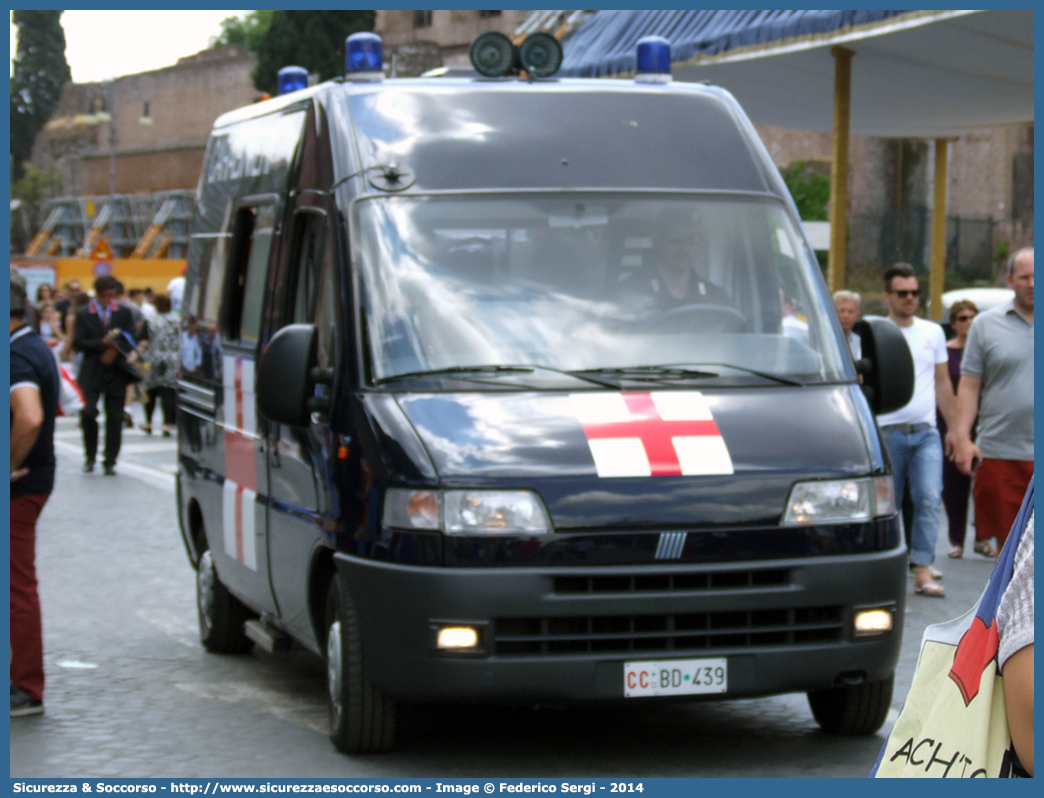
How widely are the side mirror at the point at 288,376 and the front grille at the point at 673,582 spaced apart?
3.95 feet

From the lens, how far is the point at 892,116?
21828 millimetres

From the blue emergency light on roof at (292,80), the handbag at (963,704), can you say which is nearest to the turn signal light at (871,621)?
the handbag at (963,704)

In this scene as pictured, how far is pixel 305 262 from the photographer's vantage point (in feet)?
23.1

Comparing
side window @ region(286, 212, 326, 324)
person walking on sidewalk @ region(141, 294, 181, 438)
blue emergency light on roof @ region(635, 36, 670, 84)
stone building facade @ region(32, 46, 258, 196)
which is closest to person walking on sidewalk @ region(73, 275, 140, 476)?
person walking on sidewalk @ region(141, 294, 181, 438)

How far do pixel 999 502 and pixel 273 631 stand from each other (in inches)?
176

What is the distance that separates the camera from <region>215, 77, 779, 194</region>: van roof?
664cm

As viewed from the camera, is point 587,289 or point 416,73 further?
point 416,73

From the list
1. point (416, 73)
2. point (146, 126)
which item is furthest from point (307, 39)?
point (146, 126)

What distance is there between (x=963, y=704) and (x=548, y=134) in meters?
4.36

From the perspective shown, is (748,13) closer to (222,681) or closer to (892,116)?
(892,116)

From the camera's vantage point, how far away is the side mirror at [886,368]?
6590 millimetres

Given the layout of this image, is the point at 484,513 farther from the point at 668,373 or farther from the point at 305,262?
the point at 305,262

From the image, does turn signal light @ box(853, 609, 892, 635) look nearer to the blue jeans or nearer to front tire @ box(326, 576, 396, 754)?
front tire @ box(326, 576, 396, 754)

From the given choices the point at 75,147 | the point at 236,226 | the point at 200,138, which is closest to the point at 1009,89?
the point at 236,226
